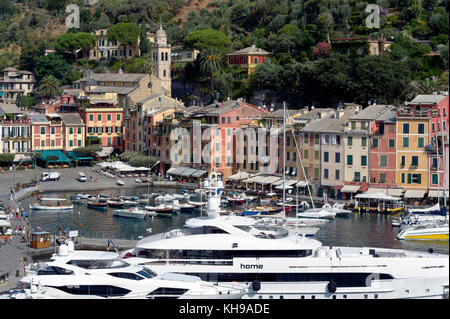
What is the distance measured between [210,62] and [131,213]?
1317 inches

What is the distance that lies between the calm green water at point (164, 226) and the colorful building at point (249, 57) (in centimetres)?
3103

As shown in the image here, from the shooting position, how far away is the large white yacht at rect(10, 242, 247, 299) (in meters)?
21.9

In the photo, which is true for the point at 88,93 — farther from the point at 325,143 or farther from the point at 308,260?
the point at 308,260

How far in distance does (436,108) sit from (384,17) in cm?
2967

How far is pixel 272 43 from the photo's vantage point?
278 feet

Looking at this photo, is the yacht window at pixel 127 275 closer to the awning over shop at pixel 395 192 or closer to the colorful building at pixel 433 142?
the colorful building at pixel 433 142

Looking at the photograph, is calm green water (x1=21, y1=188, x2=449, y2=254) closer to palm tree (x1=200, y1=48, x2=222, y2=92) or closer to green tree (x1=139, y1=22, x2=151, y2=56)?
palm tree (x1=200, y1=48, x2=222, y2=92)

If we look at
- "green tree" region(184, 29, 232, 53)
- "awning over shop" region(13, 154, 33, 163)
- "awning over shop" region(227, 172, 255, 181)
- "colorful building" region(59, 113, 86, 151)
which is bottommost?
"awning over shop" region(227, 172, 255, 181)

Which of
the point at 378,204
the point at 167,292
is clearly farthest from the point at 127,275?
the point at 378,204

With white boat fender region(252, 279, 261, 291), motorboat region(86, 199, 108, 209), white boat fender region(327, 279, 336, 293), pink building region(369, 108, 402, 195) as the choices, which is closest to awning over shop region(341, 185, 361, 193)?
pink building region(369, 108, 402, 195)

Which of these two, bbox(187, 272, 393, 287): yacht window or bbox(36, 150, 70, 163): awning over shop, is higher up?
bbox(36, 150, 70, 163): awning over shop

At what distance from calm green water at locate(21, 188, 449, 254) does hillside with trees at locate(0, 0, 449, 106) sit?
32.8ft

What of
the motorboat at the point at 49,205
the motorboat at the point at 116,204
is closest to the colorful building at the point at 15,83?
the motorboat at the point at 49,205
